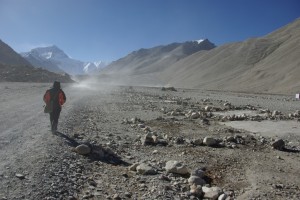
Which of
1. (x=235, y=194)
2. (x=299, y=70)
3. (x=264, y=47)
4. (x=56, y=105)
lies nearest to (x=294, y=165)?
(x=235, y=194)

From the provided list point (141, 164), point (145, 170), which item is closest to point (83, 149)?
point (141, 164)

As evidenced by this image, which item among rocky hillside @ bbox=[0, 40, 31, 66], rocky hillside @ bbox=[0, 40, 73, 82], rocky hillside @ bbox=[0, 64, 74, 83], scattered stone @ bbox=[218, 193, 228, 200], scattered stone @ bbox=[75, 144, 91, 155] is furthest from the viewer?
rocky hillside @ bbox=[0, 40, 31, 66]

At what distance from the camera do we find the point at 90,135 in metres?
15.8

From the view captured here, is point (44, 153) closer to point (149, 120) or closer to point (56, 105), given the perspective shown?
point (56, 105)

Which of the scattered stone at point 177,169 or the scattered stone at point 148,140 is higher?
the scattered stone at point 148,140

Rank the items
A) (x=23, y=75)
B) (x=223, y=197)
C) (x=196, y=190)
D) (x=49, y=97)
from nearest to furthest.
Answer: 1. (x=223, y=197)
2. (x=196, y=190)
3. (x=49, y=97)
4. (x=23, y=75)

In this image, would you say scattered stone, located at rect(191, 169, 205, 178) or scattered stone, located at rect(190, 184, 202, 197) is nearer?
scattered stone, located at rect(190, 184, 202, 197)

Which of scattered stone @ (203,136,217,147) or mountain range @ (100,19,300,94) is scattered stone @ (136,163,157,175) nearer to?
scattered stone @ (203,136,217,147)

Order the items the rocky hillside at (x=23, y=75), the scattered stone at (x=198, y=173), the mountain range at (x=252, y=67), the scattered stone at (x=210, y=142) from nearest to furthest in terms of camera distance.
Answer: the scattered stone at (x=198, y=173)
the scattered stone at (x=210, y=142)
the rocky hillside at (x=23, y=75)
the mountain range at (x=252, y=67)

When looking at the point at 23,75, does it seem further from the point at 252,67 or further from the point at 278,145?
the point at 278,145

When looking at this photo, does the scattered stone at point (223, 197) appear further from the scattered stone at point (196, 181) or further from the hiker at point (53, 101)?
the hiker at point (53, 101)

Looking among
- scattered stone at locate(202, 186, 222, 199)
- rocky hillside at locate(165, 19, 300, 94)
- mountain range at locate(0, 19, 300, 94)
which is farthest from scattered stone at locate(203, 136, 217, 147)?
rocky hillside at locate(165, 19, 300, 94)

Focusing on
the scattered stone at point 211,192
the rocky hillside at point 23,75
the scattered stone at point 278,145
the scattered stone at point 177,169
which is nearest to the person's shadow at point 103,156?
the scattered stone at point 177,169

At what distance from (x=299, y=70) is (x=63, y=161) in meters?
101
